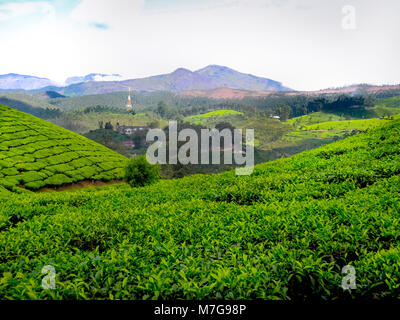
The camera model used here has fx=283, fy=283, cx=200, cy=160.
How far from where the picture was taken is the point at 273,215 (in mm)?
4508

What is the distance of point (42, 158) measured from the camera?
33.7 m

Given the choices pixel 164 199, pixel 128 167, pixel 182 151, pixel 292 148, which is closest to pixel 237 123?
pixel 292 148

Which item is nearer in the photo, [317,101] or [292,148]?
[292,148]

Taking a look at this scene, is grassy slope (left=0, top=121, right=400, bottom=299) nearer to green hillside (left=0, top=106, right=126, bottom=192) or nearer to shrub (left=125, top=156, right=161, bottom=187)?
shrub (left=125, top=156, right=161, bottom=187)

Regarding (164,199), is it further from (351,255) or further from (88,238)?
(351,255)

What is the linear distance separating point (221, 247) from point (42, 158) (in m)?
35.6
